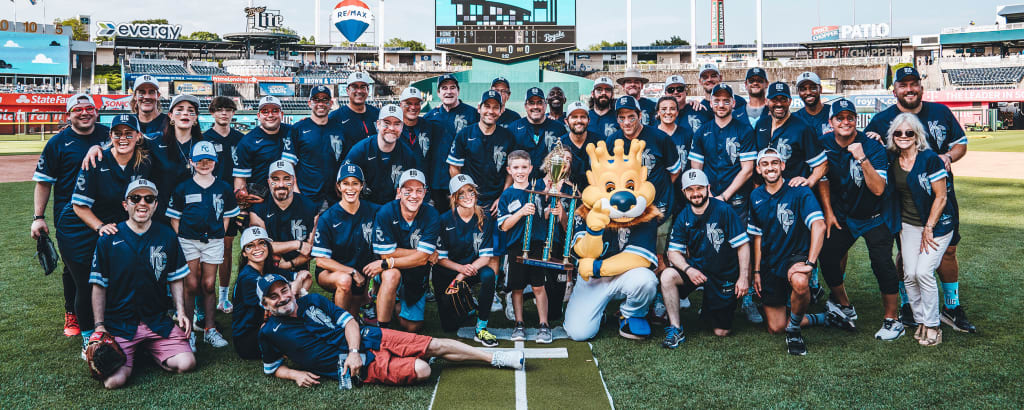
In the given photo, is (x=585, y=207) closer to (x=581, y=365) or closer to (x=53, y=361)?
(x=581, y=365)

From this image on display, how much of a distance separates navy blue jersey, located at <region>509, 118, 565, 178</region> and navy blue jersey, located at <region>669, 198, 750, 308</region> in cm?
170

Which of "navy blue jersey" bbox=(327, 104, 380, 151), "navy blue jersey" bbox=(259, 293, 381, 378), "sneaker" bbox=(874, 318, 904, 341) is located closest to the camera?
"navy blue jersey" bbox=(259, 293, 381, 378)

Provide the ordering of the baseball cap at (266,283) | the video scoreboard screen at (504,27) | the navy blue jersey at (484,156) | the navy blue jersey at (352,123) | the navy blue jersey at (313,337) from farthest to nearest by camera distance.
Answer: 1. the video scoreboard screen at (504,27)
2. the navy blue jersey at (352,123)
3. the navy blue jersey at (484,156)
4. the navy blue jersey at (313,337)
5. the baseball cap at (266,283)

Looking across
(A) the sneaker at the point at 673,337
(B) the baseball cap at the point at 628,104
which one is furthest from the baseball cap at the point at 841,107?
(A) the sneaker at the point at 673,337

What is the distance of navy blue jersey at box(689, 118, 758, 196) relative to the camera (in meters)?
6.48

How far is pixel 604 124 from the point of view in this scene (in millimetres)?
7492

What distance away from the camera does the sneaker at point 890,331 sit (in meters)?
5.71

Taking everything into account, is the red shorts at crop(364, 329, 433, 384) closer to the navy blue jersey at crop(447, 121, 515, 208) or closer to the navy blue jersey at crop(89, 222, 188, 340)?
the navy blue jersey at crop(89, 222, 188, 340)

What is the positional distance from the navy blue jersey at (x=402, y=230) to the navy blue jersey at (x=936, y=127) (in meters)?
3.96

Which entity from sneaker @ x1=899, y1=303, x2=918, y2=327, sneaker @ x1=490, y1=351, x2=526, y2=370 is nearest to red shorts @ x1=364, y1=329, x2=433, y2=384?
sneaker @ x1=490, y1=351, x2=526, y2=370

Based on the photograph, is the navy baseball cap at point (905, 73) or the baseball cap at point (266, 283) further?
the navy baseball cap at point (905, 73)

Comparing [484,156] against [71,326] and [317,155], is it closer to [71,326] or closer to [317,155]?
[317,155]

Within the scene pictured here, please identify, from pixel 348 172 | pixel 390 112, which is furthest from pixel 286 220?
pixel 390 112

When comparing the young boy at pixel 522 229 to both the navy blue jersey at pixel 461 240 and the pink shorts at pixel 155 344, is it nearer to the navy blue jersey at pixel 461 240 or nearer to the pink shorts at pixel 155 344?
the navy blue jersey at pixel 461 240
